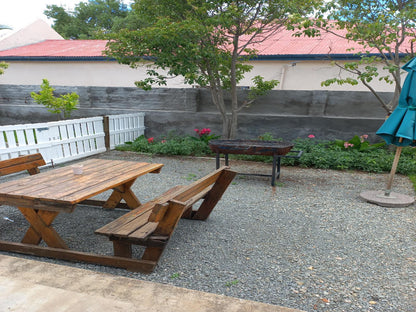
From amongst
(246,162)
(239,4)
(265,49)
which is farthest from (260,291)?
(265,49)

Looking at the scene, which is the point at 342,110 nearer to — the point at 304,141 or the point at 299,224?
the point at 304,141

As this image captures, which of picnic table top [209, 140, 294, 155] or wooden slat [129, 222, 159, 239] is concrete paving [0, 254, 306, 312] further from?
picnic table top [209, 140, 294, 155]

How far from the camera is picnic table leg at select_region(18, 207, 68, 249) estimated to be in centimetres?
285

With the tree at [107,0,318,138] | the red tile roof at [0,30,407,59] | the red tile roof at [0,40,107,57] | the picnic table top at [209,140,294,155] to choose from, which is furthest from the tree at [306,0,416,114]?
the red tile roof at [0,40,107,57]

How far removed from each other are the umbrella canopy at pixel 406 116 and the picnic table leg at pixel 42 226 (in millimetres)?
4270

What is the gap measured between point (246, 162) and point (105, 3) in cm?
3095

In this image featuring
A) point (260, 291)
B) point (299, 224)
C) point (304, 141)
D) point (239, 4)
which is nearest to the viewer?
point (260, 291)

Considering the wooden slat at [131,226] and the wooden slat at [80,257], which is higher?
the wooden slat at [131,226]

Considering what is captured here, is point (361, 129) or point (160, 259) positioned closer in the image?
point (160, 259)

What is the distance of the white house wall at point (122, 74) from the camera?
10.6m

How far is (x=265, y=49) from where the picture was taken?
38.0ft

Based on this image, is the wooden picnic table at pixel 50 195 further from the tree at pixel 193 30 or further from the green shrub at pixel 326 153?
the green shrub at pixel 326 153

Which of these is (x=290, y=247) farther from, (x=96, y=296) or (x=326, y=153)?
(x=326, y=153)

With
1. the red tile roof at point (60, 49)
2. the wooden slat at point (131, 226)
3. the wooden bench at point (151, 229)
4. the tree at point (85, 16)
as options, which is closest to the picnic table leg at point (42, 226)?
the wooden bench at point (151, 229)
